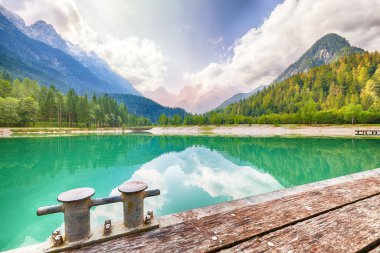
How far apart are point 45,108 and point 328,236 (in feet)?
314

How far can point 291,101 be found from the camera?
124562mm

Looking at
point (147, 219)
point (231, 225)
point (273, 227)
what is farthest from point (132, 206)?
point (273, 227)

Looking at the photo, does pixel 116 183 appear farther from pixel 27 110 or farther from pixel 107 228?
pixel 27 110

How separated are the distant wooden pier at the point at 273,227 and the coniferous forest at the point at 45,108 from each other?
288 ft

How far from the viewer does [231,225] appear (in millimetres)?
2119

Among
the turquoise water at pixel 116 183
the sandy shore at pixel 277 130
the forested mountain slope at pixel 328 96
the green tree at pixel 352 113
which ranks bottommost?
the turquoise water at pixel 116 183

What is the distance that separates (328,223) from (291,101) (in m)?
140

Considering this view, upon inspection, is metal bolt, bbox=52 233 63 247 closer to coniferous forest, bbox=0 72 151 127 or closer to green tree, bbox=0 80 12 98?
coniferous forest, bbox=0 72 151 127

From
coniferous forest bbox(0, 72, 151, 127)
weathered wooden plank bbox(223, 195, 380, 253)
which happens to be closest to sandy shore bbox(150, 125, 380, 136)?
coniferous forest bbox(0, 72, 151, 127)

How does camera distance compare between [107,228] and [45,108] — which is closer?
[107,228]

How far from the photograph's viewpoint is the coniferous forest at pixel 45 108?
6675 centimetres

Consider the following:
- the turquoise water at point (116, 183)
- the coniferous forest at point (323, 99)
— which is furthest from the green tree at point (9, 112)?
the coniferous forest at point (323, 99)

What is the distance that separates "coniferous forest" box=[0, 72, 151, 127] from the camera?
66750 mm

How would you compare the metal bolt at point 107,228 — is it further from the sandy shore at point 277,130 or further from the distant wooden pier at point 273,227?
the sandy shore at point 277,130
